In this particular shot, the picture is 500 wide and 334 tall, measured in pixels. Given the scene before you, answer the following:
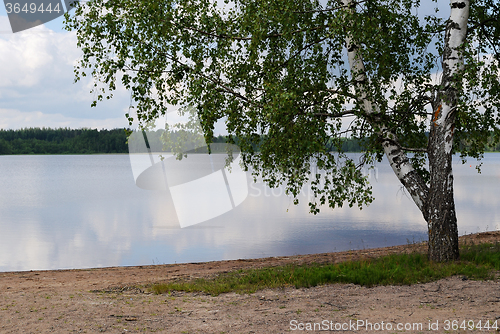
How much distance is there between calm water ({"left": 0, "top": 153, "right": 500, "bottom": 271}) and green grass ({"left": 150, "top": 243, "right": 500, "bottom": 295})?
2.40 metres

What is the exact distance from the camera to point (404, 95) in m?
10.2

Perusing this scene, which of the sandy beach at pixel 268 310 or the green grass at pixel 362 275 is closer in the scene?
the sandy beach at pixel 268 310

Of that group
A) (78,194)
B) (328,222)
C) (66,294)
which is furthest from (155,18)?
(78,194)

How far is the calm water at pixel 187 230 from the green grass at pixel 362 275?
7.87 ft

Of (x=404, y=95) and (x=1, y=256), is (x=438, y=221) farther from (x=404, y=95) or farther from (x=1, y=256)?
(x=1, y=256)

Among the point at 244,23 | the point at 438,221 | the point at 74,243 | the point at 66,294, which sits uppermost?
the point at 244,23

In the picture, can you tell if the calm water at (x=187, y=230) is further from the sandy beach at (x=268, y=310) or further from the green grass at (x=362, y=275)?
the sandy beach at (x=268, y=310)

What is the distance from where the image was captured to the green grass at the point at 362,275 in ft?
25.8

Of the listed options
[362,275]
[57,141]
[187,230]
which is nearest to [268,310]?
[362,275]

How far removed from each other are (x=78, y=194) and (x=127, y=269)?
36.0m

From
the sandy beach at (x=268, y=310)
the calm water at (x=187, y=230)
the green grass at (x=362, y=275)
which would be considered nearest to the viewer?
the sandy beach at (x=268, y=310)

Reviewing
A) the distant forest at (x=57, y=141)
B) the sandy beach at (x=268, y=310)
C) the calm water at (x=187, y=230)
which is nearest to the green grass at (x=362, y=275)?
the sandy beach at (x=268, y=310)

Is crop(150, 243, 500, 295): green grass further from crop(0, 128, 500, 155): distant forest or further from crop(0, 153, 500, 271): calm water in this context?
crop(0, 128, 500, 155): distant forest

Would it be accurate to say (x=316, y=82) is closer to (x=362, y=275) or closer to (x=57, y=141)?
(x=362, y=275)
